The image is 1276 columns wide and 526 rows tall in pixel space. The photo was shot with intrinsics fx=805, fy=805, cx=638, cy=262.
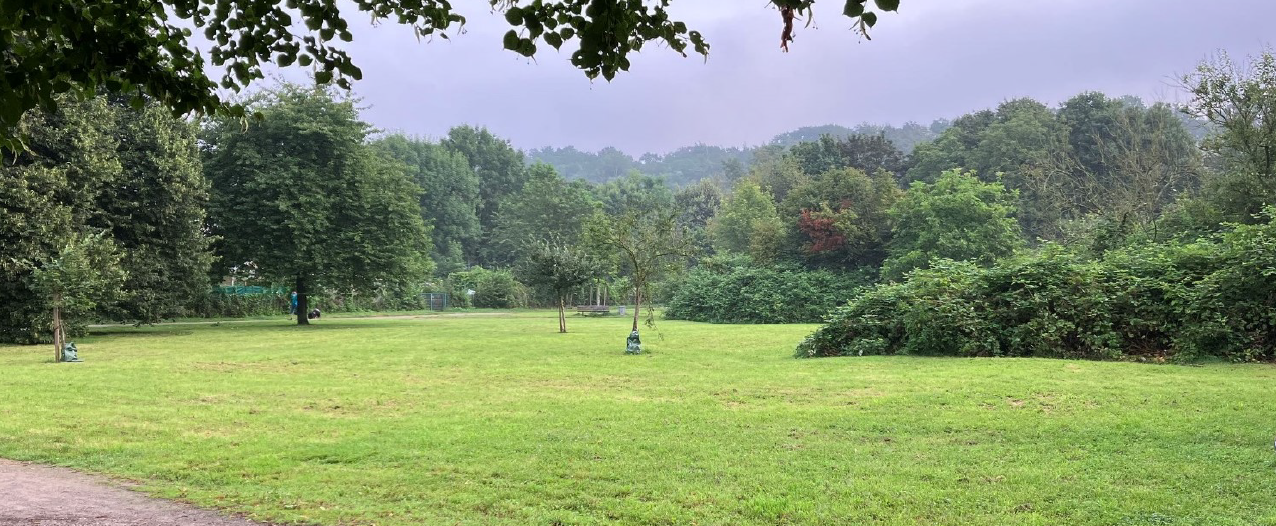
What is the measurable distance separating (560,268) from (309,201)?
33.4 feet

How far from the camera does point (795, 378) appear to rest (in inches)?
465

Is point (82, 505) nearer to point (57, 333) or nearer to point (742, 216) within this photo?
point (57, 333)

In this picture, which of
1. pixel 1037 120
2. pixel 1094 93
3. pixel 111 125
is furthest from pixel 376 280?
pixel 1094 93

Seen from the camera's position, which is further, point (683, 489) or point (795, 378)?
point (795, 378)

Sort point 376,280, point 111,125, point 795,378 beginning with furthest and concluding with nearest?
point 376,280
point 111,125
point 795,378

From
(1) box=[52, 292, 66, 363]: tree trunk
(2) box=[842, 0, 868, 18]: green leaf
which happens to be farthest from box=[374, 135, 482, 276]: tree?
(2) box=[842, 0, 868, 18]: green leaf

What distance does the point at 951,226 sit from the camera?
34344mm

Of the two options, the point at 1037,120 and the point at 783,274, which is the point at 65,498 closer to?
the point at 783,274

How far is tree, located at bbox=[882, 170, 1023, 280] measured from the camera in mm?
33781

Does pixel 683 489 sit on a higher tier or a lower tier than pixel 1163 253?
lower

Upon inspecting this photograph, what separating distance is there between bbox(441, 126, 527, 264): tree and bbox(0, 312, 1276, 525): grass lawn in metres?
73.8

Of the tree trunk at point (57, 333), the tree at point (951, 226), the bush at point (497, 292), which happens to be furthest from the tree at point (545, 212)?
the tree trunk at point (57, 333)

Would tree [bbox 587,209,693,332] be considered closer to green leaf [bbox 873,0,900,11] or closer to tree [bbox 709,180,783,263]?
green leaf [bbox 873,0,900,11]

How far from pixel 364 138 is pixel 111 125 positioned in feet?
33.3
